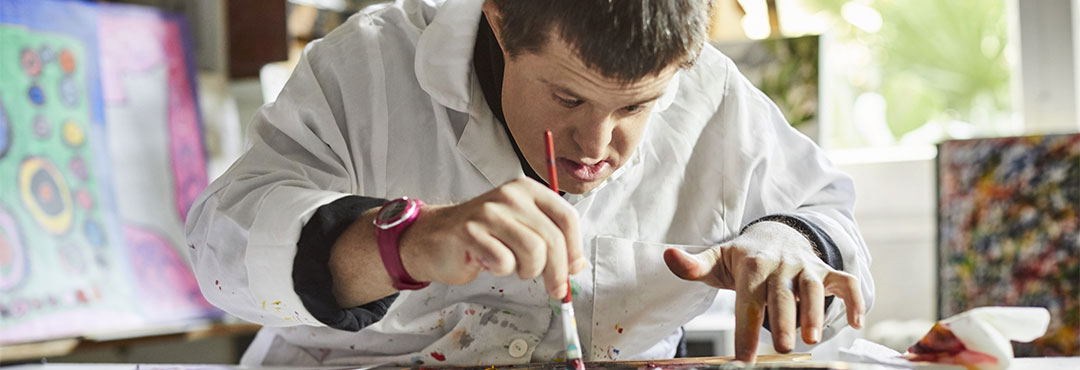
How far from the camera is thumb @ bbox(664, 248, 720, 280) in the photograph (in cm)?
98

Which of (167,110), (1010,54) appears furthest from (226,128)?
(1010,54)

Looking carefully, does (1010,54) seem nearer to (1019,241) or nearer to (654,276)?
(1019,241)

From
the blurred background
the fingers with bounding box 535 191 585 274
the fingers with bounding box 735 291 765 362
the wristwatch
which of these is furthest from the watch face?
the blurred background

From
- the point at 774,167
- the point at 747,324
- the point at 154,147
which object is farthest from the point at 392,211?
the point at 154,147

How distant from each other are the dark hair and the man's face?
0.01 meters

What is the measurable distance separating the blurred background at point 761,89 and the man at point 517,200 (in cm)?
28

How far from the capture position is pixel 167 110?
2121 millimetres

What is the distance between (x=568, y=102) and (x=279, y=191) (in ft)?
0.96

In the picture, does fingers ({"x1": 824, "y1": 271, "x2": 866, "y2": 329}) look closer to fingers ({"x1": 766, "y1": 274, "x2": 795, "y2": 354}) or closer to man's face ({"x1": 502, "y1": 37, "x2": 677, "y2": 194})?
fingers ({"x1": 766, "y1": 274, "x2": 795, "y2": 354})

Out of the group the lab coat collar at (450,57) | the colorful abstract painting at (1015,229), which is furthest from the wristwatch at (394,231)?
the colorful abstract painting at (1015,229)

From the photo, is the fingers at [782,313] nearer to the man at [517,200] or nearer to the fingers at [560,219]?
the man at [517,200]

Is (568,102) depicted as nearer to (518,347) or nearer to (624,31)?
(624,31)

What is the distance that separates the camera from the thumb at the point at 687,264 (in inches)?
38.4

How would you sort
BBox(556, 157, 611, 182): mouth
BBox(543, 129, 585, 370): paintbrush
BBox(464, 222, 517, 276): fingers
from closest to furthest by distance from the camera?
BBox(464, 222, 517, 276): fingers → BBox(543, 129, 585, 370): paintbrush → BBox(556, 157, 611, 182): mouth
